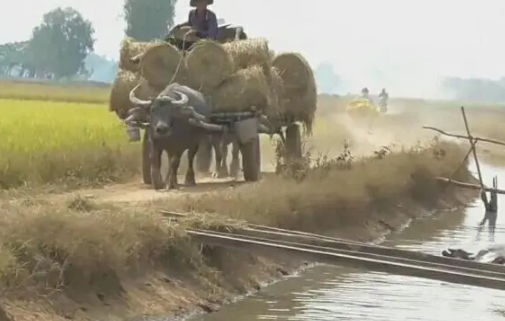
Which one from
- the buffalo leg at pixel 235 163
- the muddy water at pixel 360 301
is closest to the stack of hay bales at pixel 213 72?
the buffalo leg at pixel 235 163

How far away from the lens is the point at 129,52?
1631 cm

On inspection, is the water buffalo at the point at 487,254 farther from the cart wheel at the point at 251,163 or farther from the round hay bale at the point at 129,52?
the round hay bale at the point at 129,52

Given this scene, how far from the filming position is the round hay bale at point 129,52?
1617 cm

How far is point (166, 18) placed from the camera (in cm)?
7850

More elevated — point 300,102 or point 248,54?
point 248,54

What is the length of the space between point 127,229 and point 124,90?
22.1ft

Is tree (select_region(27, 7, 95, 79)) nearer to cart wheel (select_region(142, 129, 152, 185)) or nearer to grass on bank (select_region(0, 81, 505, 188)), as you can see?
grass on bank (select_region(0, 81, 505, 188))

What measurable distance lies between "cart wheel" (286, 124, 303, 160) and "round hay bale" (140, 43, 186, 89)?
352 cm

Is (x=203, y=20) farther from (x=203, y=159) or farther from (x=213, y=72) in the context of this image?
(x=203, y=159)

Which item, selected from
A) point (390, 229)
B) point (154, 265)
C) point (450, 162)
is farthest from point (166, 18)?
point (154, 265)

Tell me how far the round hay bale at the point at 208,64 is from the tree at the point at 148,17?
61.2m

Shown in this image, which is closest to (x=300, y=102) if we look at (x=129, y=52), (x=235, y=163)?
(x=235, y=163)

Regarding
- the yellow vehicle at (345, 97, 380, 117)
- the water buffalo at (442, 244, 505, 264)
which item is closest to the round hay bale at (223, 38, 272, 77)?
the water buffalo at (442, 244, 505, 264)

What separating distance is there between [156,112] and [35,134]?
4731 millimetres
